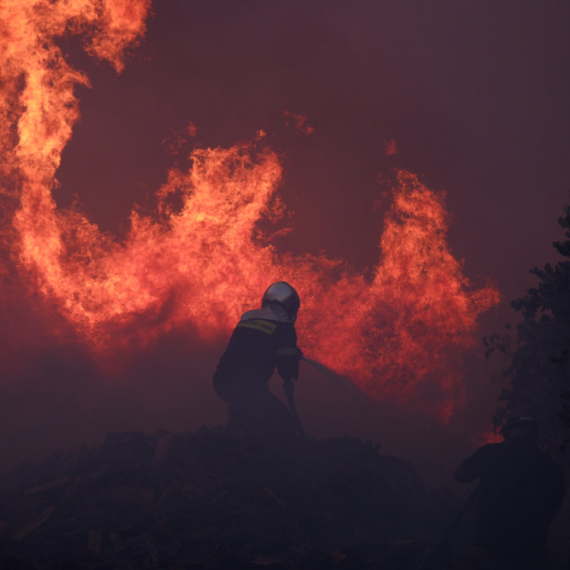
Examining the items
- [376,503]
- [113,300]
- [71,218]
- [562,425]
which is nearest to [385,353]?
[376,503]

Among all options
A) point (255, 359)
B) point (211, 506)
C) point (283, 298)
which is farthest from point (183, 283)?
point (211, 506)

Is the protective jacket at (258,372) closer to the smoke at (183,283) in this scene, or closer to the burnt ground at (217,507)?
the burnt ground at (217,507)

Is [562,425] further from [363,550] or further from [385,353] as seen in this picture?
[385,353]

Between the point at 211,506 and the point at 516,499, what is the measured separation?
4.85 meters

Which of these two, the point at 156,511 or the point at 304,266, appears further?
the point at 304,266

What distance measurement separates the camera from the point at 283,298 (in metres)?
10.5

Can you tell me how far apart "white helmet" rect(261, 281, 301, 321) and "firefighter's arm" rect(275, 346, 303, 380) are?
90 centimetres

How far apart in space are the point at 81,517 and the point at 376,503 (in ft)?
18.0

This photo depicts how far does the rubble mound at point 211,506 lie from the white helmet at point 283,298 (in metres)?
2.89

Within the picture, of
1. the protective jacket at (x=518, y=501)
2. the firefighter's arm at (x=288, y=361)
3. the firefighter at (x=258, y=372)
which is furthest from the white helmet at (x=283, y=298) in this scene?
the protective jacket at (x=518, y=501)

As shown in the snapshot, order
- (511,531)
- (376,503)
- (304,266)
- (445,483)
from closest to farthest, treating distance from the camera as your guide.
→ (511,531), (376,503), (445,483), (304,266)

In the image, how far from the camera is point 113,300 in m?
16.2

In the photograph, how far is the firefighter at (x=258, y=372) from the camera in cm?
997

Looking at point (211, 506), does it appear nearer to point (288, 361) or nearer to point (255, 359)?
point (255, 359)
